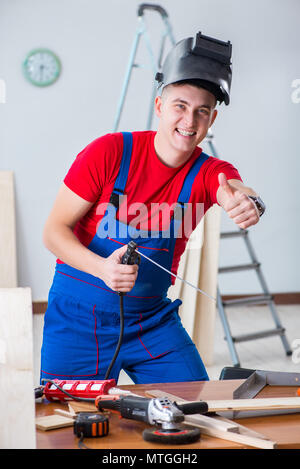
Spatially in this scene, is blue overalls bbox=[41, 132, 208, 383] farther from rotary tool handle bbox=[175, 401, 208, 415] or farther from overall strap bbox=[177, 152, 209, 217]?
rotary tool handle bbox=[175, 401, 208, 415]

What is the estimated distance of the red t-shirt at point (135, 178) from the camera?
186 cm

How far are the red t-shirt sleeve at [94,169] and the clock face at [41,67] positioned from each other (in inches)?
170

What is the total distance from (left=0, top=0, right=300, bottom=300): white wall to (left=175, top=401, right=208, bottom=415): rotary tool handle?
16.4 feet

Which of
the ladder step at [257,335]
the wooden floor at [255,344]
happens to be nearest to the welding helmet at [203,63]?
the wooden floor at [255,344]

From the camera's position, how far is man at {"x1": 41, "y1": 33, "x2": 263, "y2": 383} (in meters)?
1.82

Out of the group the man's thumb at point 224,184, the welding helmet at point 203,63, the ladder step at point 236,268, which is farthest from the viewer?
the ladder step at point 236,268

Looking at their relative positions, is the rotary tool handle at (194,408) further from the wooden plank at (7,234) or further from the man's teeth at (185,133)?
the wooden plank at (7,234)

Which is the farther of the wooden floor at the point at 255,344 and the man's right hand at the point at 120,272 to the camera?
the wooden floor at the point at 255,344

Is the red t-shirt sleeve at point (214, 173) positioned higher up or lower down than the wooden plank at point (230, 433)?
higher up

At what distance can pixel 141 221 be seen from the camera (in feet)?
6.53

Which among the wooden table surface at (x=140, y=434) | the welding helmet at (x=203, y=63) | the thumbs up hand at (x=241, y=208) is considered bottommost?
the wooden table surface at (x=140, y=434)

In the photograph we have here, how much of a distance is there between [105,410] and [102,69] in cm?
515

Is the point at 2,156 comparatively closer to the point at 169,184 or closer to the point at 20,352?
the point at 169,184

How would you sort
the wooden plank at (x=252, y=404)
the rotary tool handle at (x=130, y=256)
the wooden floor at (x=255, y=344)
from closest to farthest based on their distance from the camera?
the wooden plank at (x=252, y=404)
the rotary tool handle at (x=130, y=256)
the wooden floor at (x=255, y=344)
